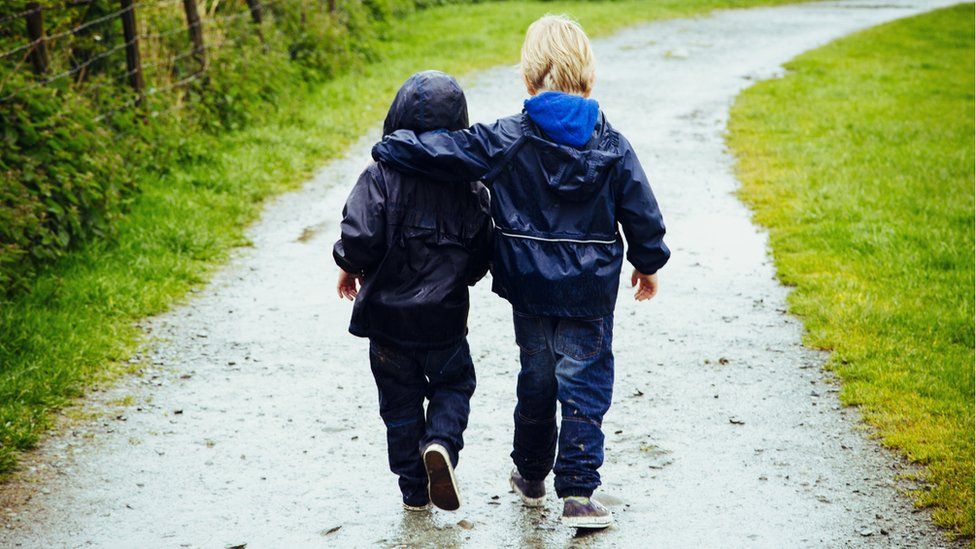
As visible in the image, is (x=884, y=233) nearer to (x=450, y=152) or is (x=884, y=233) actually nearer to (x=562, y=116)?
(x=562, y=116)

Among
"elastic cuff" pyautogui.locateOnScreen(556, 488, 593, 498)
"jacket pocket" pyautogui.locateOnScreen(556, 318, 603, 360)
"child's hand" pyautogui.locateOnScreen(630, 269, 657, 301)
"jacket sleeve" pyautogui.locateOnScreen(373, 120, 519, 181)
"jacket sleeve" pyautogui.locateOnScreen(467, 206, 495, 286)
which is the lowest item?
"elastic cuff" pyautogui.locateOnScreen(556, 488, 593, 498)

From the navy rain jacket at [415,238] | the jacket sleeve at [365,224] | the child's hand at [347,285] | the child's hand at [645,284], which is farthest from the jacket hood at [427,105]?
the child's hand at [645,284]

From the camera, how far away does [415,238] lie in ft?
11.9

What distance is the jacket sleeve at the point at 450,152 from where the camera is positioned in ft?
11.4

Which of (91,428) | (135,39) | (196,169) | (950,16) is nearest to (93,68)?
(135,39)

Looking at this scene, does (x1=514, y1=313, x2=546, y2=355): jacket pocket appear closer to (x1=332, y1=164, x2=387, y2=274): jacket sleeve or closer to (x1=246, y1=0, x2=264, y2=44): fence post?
(x1=332, y1=164, x2=387, y2=274): jacket sleeve

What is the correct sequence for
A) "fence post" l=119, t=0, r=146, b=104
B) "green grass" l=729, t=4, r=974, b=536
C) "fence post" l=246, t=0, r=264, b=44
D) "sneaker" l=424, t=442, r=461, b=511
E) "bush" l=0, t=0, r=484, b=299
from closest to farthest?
"sneaker" l=424, t=442, r=461, b=511 → "green grass" l=729, t=4, r=974, b=536 → "bush" l=0, t=0, r=484, b=299 → "fence post" l=119, t=0, r=146, b=104 → "fence post" l=246, t=0, r=264, b=44

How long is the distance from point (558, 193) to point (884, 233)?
15.3 ft

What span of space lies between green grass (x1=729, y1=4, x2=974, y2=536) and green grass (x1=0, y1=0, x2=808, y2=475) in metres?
3.75

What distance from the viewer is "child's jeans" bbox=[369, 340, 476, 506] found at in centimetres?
376

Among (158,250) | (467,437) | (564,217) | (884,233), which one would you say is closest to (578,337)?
(564,217)

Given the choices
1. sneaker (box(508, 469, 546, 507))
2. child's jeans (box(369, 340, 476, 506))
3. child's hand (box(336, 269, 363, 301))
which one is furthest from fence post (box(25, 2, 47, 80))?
sneaker (box(508, 469, 546, 507))

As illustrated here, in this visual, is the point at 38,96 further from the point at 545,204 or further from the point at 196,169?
the point at 545,204

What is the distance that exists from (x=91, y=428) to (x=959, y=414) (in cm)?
396
